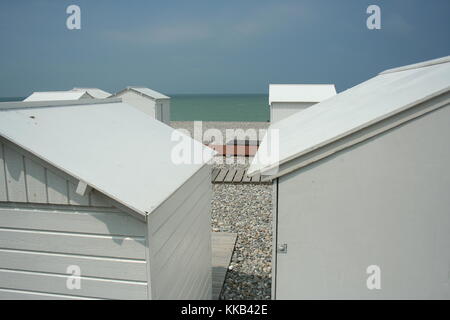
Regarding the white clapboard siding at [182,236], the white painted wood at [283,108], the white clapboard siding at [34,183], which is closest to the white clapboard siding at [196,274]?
the white clapboard siding at [182,236]

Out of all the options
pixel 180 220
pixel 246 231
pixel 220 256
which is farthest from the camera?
pixel 246 231

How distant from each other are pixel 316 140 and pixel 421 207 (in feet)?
3.48

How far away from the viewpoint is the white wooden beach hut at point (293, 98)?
17047 millimetres

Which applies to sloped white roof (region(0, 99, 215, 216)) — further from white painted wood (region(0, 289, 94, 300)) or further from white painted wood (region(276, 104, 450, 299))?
white painted wood (region(276, 104, 450, 299))

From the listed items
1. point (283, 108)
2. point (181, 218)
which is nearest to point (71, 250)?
point (181, 218)

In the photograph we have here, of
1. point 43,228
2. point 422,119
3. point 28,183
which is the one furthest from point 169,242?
point 422,119

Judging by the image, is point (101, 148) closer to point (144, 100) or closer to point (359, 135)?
point (359, 135)

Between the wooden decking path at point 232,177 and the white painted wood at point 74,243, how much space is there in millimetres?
8445

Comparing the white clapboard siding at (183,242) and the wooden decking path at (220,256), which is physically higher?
the white clapboard siding at (183,242)

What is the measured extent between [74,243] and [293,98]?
625 inches

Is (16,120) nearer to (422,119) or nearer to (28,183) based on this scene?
(28,183)

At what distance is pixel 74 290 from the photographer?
312 cm

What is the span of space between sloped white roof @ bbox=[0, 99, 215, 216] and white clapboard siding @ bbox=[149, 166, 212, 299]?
0.20 meters

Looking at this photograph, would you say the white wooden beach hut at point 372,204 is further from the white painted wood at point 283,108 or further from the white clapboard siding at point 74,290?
the white painted wood at point 283,108
